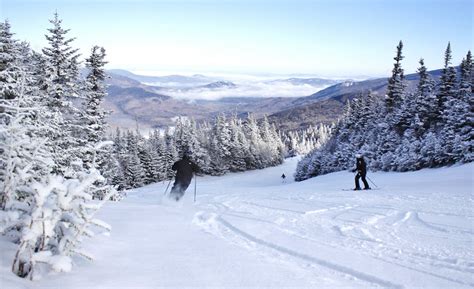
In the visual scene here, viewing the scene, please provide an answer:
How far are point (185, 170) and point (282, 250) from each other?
8.40 metres

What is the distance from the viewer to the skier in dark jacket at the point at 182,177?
13414 mm

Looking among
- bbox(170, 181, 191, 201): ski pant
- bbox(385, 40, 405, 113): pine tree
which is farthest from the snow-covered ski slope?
bbox(385, 40, 405, 113): pine tree

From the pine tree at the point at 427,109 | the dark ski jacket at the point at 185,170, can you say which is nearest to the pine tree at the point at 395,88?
the pine tree at the point at 427,109

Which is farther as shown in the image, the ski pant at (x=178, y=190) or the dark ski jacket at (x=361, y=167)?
the dark ski jacket at (x=361, y=167)

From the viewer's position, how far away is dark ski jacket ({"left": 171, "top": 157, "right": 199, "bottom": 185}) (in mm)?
13453

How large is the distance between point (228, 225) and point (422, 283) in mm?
4237

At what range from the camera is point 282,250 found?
5.67 m

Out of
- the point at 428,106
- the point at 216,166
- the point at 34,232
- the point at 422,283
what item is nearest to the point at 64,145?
the point at 34,232

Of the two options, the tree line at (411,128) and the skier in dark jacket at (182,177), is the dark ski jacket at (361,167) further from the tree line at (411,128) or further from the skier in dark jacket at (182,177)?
the skier in dark jacket at (182,177)

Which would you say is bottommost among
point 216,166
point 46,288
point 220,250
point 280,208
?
point 216,166

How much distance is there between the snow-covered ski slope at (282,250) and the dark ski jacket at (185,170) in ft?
12.2

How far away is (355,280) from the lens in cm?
439

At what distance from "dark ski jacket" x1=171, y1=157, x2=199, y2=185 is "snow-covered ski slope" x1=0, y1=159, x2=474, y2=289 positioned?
147 inches

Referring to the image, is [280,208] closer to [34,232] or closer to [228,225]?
[228,225]
